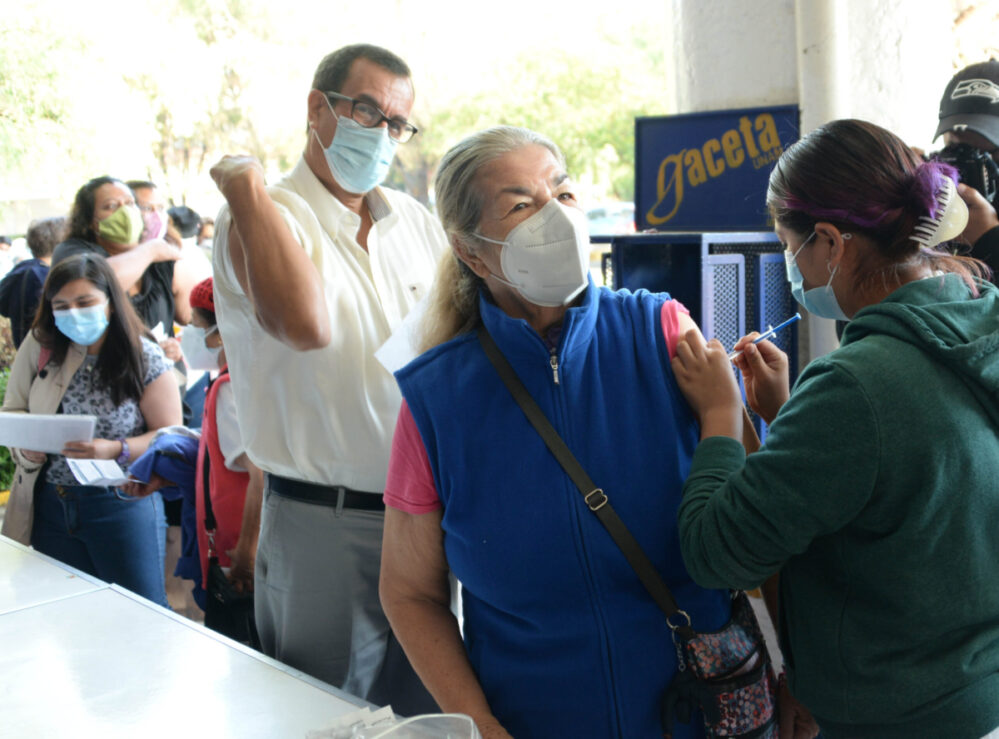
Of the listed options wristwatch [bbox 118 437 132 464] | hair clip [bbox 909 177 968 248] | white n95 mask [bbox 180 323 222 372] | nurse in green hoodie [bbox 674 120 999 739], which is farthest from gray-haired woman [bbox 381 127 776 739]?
wristwatch [bbox 118 437 132 464]

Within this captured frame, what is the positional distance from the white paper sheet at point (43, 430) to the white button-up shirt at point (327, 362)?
40.9 inches

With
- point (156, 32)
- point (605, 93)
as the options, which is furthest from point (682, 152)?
point (605, 93)

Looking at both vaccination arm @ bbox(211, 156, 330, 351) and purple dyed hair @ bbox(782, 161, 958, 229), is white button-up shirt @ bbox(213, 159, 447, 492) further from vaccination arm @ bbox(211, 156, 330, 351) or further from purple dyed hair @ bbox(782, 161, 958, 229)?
purple dyed hair @ bbox(782, 161, 958, 229)

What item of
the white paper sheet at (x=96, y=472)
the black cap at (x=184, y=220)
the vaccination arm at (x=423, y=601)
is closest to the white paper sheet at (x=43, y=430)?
the white paper sheet at (x=96, y=472)

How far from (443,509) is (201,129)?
15.5m

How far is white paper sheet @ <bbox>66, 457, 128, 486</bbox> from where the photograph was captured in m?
2.56

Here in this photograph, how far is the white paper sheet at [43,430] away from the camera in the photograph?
2.69 meters

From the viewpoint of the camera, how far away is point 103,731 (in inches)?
56.4

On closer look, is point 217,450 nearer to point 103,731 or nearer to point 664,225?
point 103,731

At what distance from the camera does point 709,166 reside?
12.1ft

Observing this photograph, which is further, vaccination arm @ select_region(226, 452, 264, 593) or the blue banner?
the blue banner

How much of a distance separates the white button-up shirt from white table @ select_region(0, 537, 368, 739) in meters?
0.40

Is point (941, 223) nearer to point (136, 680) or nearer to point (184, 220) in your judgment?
point (136, 680)

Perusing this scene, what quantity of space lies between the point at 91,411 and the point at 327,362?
59.6 inches
